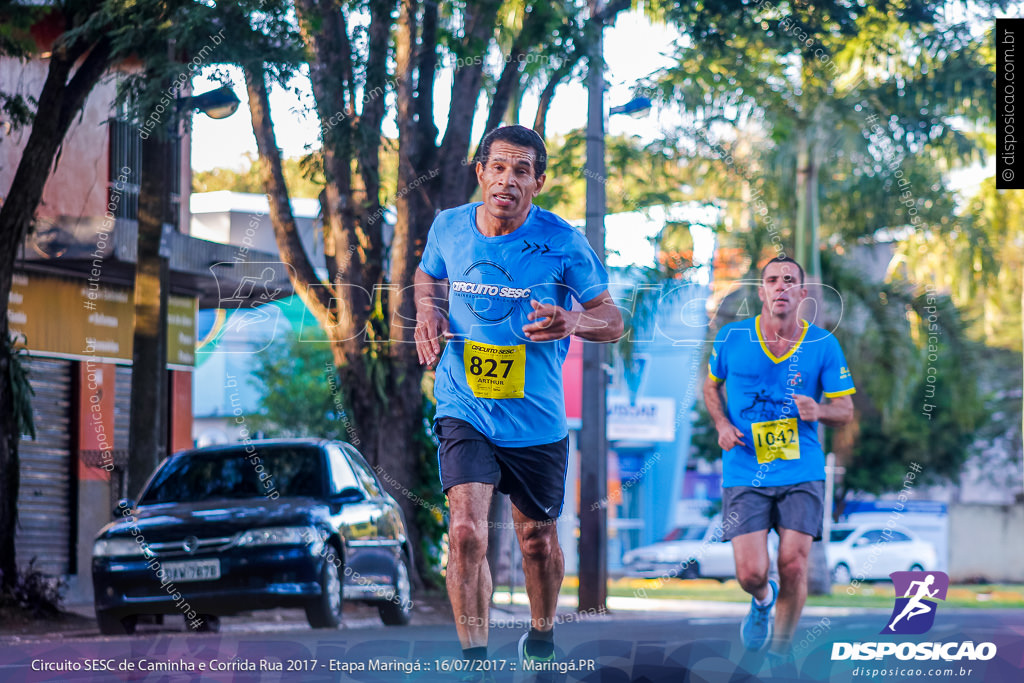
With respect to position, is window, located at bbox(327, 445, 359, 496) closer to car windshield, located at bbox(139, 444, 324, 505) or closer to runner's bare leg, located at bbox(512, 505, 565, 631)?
car windshield, located at bbox(139, 444, 324, 505)

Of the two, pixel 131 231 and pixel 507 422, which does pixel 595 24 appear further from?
pixel 507 422

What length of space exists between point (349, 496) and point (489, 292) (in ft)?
15.1

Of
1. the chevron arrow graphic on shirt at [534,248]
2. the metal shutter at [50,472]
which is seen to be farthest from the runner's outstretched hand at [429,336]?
the metal shutter at [50,472]

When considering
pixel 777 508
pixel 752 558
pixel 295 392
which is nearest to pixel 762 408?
pixel 777 508

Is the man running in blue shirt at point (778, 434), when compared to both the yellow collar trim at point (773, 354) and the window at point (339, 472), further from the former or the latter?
the window at point (339, 472)

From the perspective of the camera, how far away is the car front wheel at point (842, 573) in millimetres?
31656

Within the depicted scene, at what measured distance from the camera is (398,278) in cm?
1111

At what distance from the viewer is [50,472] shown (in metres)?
13.6

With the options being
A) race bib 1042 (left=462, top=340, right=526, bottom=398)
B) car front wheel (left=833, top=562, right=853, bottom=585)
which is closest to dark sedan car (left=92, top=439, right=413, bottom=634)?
race bib 1042 (left=462, top=340, right=526, bottom=398)

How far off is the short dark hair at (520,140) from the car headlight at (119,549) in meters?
4.68

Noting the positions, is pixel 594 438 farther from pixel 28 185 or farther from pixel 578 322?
pixel 578 322

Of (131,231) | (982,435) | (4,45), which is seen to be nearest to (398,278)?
(131,231)

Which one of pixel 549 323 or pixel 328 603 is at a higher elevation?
pixel 549 323

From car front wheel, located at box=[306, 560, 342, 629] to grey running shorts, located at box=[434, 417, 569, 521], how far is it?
413 cm
